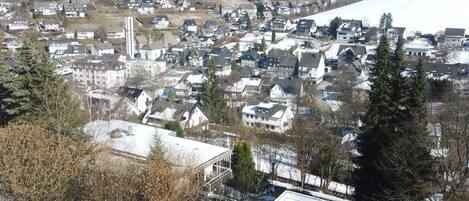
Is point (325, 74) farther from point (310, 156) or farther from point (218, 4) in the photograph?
point (218, 4)

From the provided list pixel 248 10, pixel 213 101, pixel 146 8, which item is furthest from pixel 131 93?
pixel 248 10

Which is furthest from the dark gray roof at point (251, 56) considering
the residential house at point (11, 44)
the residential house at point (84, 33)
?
the residential house at point (11, 44)

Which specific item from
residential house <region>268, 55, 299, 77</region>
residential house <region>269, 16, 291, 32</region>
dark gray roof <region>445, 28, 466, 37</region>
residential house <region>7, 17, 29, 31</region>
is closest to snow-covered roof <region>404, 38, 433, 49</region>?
dark gray roof <region>445, 28, 466, 37</region>

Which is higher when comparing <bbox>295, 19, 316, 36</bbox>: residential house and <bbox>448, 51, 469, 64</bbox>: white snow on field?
<bbox>295, 19, 316, 36</bbox>: residential house

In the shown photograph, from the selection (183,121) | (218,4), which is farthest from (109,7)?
(183,121)

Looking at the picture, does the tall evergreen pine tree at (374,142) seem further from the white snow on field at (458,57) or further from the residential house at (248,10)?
the residential house at (248,10)

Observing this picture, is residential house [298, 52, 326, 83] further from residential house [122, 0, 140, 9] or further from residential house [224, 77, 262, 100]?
residential house [122, 0, 140, 9]
